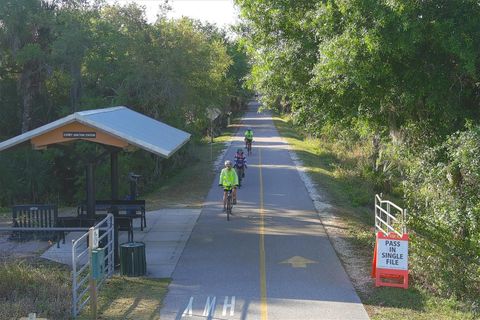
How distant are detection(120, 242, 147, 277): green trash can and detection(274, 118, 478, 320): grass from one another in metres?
4.44

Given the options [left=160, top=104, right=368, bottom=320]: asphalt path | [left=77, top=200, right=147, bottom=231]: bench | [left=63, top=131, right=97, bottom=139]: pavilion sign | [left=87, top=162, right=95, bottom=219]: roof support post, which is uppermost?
[left=63, top=131, right=97, bottom=139]: pavilion sign

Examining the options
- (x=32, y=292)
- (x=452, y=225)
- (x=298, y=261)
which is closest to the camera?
(x=32, y=292)

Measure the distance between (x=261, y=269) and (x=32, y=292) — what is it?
487 centimetres

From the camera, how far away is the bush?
421 inches

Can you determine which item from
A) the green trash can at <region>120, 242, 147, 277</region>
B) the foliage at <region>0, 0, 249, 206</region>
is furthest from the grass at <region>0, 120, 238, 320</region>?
the foliage at <region>0, 0, 249, 206</region>

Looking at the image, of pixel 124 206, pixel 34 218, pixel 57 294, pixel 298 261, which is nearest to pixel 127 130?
pixel 124 206

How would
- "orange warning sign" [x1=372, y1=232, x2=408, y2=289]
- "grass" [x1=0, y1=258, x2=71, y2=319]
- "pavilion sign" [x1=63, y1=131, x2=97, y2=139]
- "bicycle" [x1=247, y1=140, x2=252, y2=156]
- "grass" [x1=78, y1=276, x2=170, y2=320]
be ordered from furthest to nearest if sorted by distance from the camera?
"bicycle" [x1=247, y1=140, x2=252, y2=156] → "pavilion sign" [x1=63, y1=131, x2=97, y2=139] → "orange warning sign" [x1=372, y1=232, x2=408, y2=289] → "grass" [x1=78, y1=276, x2=170, y2=320] → "grass" [x1=0, y1=258, x2=71, y2=319]

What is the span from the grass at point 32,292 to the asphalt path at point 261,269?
5.83 ft

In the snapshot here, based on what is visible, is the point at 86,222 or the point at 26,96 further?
the point at 26,96

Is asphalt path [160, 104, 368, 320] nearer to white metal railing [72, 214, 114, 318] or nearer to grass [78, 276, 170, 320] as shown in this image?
grass [78, 276, 170, 320]

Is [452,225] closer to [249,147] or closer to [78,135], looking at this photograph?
[78,135]

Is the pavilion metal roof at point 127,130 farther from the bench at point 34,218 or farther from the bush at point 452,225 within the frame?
the bush at point 452,225

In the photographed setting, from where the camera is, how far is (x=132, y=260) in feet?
38.4

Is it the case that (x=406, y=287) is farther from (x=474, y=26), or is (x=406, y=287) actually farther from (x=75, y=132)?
(x=75, y=132)
